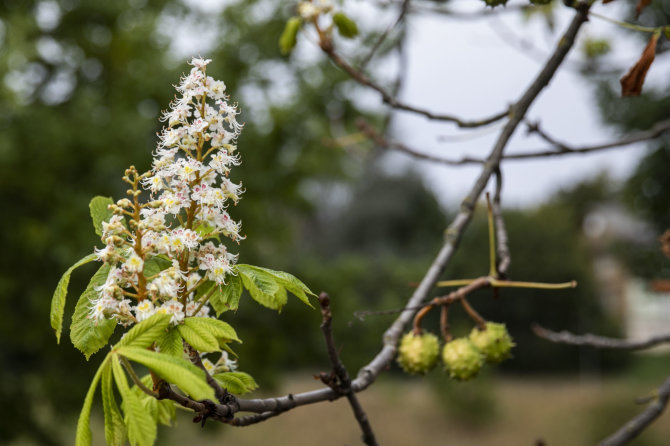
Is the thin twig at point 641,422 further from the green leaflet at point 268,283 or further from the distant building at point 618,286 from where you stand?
the distant building at point 618,286

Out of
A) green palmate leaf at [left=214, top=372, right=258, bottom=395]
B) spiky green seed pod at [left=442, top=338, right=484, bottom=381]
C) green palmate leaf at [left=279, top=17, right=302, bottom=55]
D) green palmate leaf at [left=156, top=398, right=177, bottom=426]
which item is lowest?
spiky green seed pod at [left=442, top=338, right=484, bottom=381]

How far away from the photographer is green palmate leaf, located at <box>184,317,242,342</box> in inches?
34.0

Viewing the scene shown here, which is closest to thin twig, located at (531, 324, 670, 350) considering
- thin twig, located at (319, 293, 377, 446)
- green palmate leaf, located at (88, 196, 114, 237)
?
thin twig, located at (319, 293, 377, 446)

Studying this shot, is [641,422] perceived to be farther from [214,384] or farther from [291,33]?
[291,33]

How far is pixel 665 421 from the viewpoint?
36.0 ft

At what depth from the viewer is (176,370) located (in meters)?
0.79

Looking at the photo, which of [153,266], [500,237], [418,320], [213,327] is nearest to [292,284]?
[213,327]

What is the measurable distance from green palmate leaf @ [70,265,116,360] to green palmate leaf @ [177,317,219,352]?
0.48 ft

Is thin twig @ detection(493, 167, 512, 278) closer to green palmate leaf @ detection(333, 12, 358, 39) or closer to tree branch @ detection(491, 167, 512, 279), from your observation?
tree branch @ detection(491, 167, 512, 279)

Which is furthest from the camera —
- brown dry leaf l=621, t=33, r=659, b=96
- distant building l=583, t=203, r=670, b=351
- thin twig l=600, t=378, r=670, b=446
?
distant building l=583, t=203, r=670, b=351

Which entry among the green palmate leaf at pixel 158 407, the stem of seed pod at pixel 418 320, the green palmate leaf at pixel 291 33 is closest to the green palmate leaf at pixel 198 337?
the green palmate leaf at pixel 158 407

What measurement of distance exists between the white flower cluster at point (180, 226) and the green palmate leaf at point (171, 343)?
2 centimetres

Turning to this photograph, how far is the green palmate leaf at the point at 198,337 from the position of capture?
0.85m

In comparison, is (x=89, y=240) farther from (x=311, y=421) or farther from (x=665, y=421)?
(x=665, y=421)
